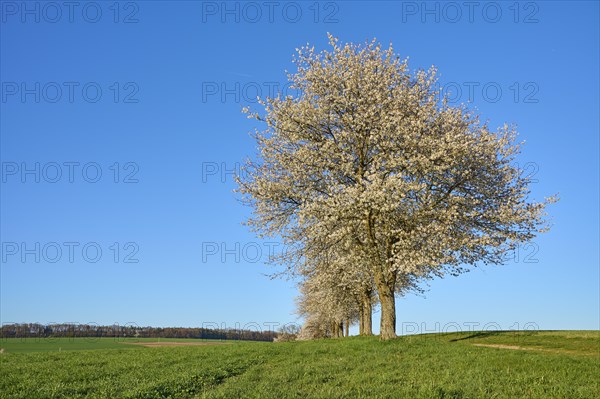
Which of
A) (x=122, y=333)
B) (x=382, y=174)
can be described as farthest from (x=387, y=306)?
(x=122, y=333)

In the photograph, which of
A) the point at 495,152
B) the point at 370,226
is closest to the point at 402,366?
the point at 370,226

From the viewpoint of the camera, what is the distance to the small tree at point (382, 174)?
30.0 metres

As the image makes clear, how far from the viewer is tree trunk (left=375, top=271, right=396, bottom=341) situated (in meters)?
31.4

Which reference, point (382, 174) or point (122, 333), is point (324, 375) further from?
point (122, 333)

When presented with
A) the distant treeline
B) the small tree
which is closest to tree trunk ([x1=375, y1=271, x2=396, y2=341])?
the small tree

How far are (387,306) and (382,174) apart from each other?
830cm

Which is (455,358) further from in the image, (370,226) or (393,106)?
(393,106)

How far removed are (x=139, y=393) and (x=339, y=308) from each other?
173 feet

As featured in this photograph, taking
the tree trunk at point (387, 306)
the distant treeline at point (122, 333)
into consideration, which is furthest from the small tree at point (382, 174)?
the distant treeline at point (122, 333)

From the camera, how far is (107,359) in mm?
26938

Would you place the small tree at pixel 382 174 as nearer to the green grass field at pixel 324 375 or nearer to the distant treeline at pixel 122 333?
the green grass field at pixel 324 375

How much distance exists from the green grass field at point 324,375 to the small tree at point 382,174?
6585 millimetres

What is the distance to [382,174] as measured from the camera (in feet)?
99.2

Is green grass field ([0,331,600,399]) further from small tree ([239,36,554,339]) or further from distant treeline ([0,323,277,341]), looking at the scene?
distant treeline ([0,323,277,341])
